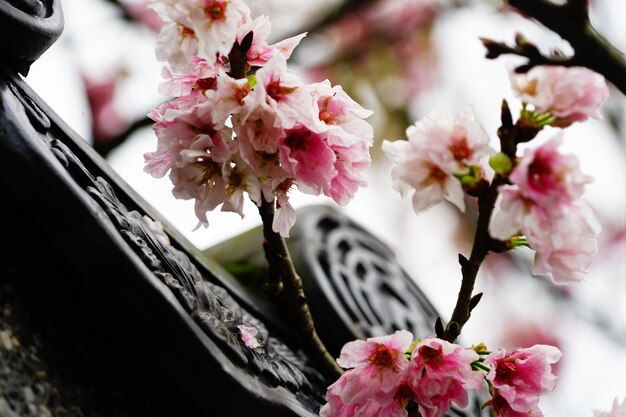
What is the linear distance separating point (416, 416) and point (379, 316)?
48 cm

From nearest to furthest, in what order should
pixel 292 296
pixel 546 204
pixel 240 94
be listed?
pixel 546 204 < pixel 240 94 < pixel 292 296

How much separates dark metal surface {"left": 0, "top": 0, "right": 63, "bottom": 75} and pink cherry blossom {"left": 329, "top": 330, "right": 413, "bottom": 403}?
0.48 m

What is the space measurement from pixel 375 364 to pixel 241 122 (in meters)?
0.31

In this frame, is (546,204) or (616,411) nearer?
(546,204)

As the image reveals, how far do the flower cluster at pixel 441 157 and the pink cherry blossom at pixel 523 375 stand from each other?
0.65 feet

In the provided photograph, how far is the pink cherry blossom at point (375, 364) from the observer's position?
819 mm

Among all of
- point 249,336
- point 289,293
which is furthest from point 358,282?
point 249,336

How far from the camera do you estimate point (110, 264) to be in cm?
72

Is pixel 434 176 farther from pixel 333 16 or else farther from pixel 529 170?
pixel 333 16

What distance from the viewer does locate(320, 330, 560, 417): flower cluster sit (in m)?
0.81

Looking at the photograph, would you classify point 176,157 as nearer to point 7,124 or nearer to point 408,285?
point 7,124

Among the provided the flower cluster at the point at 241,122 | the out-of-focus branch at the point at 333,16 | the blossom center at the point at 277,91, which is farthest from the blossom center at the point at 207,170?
the out-of-focus branch at the point at 333,16

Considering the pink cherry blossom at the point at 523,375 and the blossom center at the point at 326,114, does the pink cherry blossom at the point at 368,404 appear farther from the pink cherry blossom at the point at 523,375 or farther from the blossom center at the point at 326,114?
the blossom center at the point at 326,114

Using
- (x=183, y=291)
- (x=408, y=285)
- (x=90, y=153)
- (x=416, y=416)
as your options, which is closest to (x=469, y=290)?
(x=416, y=416)
